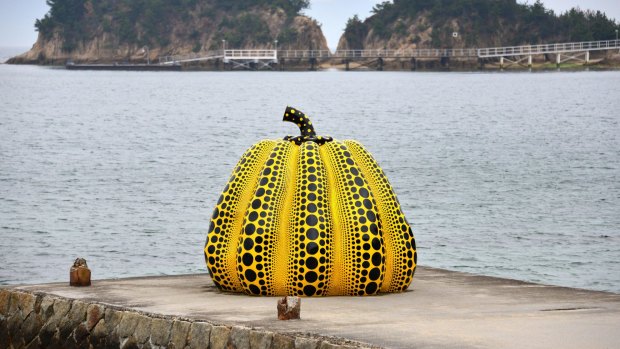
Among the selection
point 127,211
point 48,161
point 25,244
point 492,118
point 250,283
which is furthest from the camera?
point 492,118

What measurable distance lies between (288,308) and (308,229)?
2.06 m

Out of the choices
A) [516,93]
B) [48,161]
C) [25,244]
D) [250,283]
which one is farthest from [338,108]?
[250,283]

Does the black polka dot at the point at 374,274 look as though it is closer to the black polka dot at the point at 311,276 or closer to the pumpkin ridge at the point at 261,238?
the black polka dot at the point at 311,276

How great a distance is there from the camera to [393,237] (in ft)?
49.2

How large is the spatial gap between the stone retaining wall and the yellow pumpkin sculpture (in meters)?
1.92

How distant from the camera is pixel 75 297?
14250 millimetres

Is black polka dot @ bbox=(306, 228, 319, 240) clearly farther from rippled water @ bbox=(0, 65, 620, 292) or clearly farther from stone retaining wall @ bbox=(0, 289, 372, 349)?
rippled water @ bbox=(0, 65, 620, 292)

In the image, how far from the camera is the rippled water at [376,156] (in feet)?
89.1

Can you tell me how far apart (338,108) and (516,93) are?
2773 cm

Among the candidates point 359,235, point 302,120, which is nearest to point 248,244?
point 359,235

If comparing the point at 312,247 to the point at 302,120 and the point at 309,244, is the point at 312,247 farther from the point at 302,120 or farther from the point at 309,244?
the point at 302,120

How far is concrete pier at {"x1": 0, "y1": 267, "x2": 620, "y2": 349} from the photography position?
11758mm

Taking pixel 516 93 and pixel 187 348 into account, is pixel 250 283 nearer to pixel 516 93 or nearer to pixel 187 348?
pixel 187 348

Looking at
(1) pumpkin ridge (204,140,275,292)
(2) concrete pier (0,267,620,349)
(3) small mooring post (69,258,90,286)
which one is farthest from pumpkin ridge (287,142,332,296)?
(3) small mooring post (69,258,90,286)
